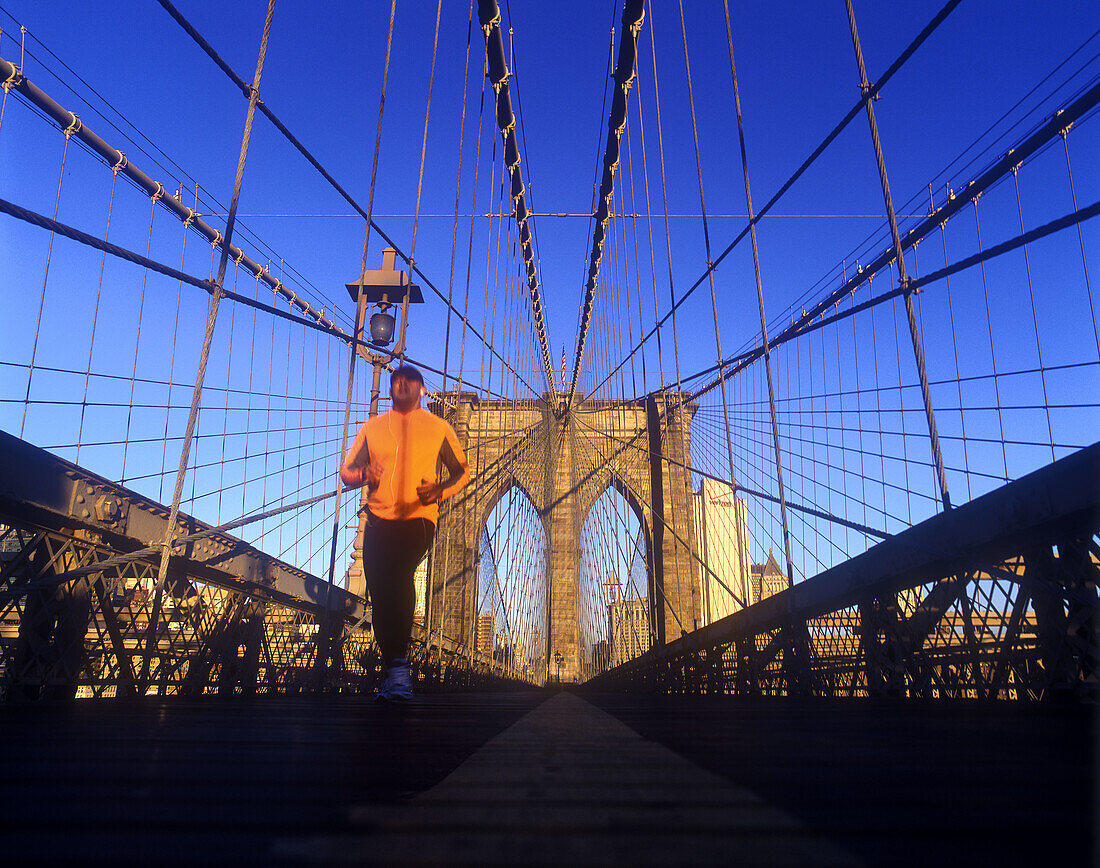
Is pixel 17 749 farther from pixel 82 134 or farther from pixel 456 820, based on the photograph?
pixel 82 134

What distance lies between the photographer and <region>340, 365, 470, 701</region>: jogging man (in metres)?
2.19

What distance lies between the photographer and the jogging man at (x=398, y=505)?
2.19 metres

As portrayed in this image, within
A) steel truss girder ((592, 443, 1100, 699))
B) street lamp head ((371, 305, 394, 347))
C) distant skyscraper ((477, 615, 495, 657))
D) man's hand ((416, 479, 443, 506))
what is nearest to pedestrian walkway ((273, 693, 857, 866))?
steel truss girder ((592, 443, 1100, 699))

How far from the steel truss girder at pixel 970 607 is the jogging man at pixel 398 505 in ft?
4.63

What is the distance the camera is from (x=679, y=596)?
574 inches

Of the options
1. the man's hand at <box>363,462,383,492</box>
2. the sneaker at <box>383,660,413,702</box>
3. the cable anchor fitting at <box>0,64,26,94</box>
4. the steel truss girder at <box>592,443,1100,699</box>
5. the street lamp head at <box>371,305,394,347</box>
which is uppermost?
the cable anchor fitting at <box>0,64,26,94</box>

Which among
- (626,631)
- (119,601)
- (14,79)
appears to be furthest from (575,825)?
(626,631)

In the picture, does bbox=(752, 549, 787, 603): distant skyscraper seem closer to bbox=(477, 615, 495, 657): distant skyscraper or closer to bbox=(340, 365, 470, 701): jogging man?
bbox=(340, 365, 470, 701): jogging man

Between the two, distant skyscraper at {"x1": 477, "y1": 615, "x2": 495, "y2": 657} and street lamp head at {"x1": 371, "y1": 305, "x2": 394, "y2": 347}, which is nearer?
street lamp head at {"x1": 371, "y1": 305, "x2": 394, "y2": 347}

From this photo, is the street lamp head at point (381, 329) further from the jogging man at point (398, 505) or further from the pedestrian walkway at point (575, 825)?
the pedestrian walkway at point (575, 825)

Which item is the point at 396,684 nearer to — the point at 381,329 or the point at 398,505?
the point at 398,505

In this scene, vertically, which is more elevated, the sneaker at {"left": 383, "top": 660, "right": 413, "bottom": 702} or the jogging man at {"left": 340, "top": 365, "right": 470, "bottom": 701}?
the jogging man at {"left": 340, "top": 365, "right": 470, "bottom": 701}

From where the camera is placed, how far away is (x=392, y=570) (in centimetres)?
218

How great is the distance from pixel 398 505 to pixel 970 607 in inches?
63.6
